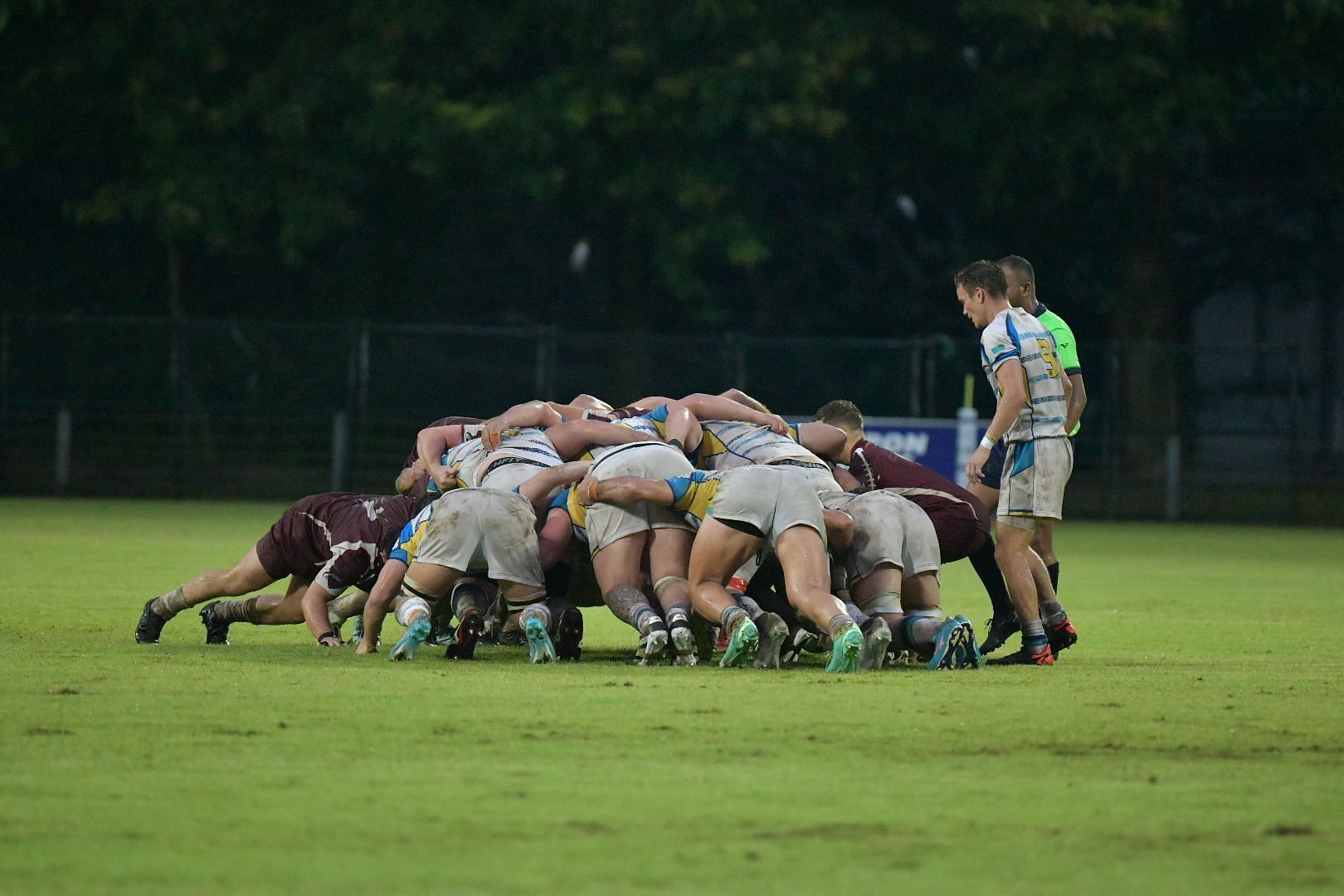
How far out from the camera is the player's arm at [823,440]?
1162cm

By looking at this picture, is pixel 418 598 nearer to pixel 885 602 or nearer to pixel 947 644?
pixel 885 602

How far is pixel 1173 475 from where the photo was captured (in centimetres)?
2978

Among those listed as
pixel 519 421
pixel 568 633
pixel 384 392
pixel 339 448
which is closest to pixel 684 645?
pixel 568 633

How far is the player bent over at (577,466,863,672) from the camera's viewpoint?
955 centimetres

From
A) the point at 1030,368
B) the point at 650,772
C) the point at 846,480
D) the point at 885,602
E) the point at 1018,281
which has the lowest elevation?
the point at 650,772

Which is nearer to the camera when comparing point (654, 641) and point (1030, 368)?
point (654, 641)

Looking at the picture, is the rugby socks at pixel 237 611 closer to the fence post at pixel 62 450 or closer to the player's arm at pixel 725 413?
the player's arm at pixel 725 413

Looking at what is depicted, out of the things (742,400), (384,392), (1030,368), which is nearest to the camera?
(1030,368)

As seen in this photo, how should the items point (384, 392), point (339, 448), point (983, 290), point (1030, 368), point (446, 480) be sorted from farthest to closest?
point (384, 392) < point (339, 448) < point (446, 480) < point (983, 290) < point (1030, 368)

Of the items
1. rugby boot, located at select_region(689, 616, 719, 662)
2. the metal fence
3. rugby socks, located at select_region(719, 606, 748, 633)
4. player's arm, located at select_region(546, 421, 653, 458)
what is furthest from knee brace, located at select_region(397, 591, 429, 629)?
the metal fence

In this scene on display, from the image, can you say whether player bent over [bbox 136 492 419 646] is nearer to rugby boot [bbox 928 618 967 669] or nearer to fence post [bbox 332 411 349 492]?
rugby boot [bbox 928 618 967 669]

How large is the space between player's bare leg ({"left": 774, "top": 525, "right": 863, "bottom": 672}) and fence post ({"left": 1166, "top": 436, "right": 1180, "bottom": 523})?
20790mm

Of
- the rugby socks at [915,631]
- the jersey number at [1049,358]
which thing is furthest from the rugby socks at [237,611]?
the jersey number at [1049,358]

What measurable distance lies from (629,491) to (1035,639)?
230cm
